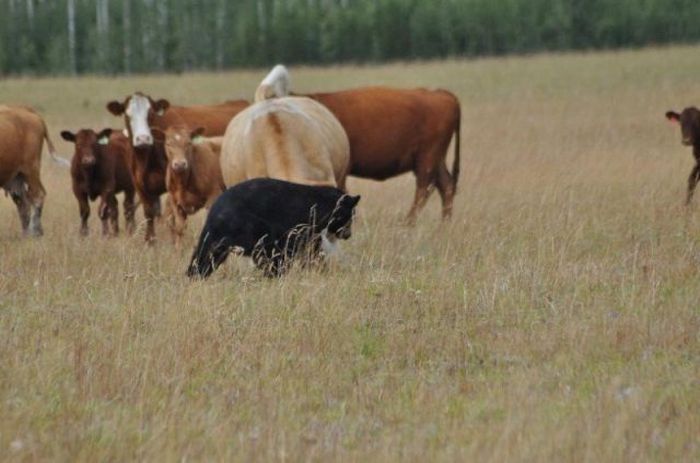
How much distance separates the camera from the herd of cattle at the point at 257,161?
33.0ft

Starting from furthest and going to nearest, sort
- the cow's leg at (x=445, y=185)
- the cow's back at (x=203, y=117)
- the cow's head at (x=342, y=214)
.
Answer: the cow's leg at (x=445, y=185) < the cow's back at (x=203, y=117) < the cow's head at (x=342, y=214)

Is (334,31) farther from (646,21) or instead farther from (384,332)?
(384,332)

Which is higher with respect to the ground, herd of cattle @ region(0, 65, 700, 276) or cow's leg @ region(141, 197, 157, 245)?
herd of cattle @ region(0, 65, 700, 276)

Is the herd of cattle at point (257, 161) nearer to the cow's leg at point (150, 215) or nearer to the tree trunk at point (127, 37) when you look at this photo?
the cow's leg at point (150, 215)

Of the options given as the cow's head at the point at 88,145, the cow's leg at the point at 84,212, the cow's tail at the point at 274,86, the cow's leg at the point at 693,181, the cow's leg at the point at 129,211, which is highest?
the cow's tail at the point at 274,86

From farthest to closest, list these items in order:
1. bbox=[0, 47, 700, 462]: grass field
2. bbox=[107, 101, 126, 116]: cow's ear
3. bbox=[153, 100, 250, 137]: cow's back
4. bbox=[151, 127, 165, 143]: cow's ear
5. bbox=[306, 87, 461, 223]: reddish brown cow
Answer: bbox=[306, 87, 461, 223]: reddish brown cow
bbox=[153, 100, 250, 137]: cow's back
bbox=[107, 101, 126, 116]: cow's ear
bbox=[151, 127, 165, 143]: cow's ear
bbox=[0, 47, 700, 462]: grass field

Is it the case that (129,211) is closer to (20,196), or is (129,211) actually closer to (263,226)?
(20,196)

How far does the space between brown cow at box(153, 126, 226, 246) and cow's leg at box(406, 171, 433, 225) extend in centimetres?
241

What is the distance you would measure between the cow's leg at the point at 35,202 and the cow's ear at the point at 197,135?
6.88 feet

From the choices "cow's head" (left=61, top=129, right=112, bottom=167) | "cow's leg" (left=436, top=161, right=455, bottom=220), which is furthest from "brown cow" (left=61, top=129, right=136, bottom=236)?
"cow's leg" (left=436, top=161, right=455, bottom=220)

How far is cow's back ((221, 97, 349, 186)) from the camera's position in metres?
11.2

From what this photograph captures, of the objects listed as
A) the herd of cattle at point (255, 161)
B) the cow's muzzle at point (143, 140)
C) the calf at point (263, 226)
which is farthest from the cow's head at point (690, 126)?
the calf at point (263, 226)

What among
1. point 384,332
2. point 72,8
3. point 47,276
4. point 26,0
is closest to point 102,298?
point 47,276

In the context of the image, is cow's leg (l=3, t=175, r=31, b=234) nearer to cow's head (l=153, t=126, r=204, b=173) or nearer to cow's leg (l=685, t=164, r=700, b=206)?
cow's head (l=153, t=126, r=204, b=173)
